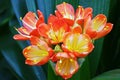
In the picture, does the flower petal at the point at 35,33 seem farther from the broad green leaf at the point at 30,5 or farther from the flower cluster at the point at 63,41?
the broad green leaf at the point at 30,5

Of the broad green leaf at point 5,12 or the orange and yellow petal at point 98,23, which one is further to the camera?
the broad green leaf at point 5,12

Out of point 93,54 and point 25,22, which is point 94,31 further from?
point 93,54

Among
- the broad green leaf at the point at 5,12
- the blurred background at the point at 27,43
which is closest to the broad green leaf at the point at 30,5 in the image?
the blurred background at the point at 27,43

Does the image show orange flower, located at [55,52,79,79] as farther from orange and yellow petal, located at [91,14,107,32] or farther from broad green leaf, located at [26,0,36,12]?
broad green leaf, located at [26,0,36,12]

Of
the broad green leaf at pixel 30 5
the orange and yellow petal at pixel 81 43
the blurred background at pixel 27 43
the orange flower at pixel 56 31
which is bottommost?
the blurred background at pixel 27 43

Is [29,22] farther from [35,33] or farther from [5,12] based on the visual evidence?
[5,12]

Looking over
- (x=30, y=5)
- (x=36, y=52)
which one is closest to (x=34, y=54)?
(x=36, y=52)
